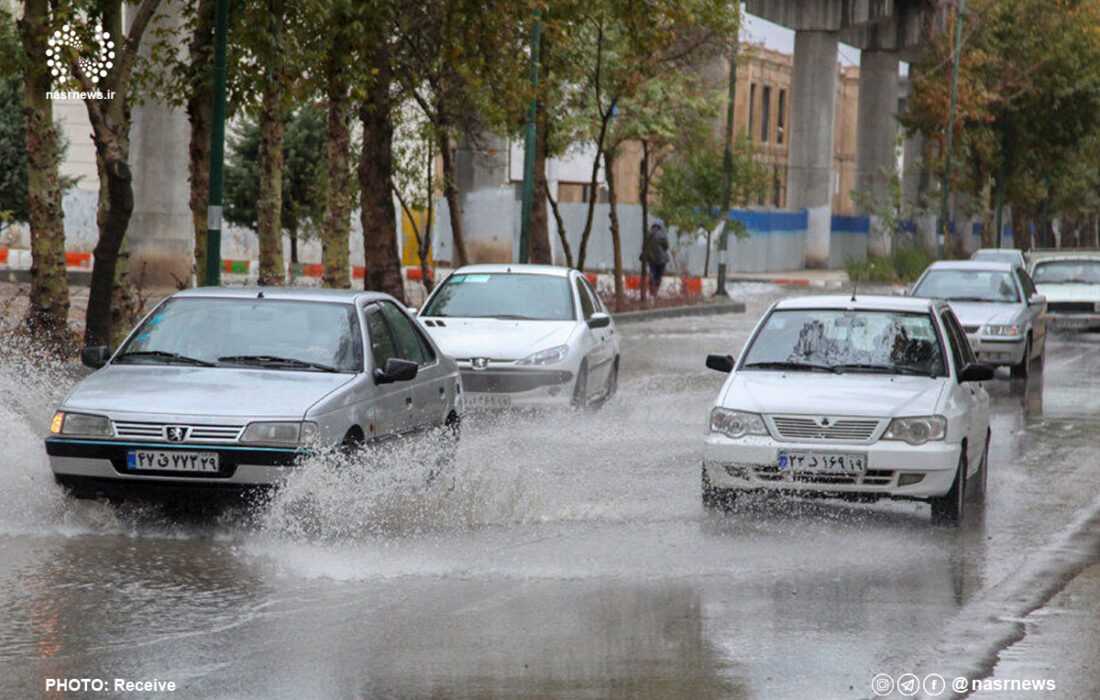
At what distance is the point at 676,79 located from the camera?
3450 centimetres

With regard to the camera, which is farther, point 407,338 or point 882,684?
point 407,338

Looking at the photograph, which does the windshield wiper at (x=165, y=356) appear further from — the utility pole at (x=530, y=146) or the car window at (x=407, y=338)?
the utility pole at (x=530, y=146)

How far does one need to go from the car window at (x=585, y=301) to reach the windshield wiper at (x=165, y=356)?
7.06 metres

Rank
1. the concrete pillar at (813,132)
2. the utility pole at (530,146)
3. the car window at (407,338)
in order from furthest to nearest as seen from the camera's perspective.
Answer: the concrete pillar at (813,132), the utility pole at (530,146), the car window at (407,338)

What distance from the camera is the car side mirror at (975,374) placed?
1084cm

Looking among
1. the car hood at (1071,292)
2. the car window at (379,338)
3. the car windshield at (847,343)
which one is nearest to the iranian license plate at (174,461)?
the car window at (379,338)

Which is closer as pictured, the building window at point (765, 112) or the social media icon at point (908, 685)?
the social media icon at point (908, 685)

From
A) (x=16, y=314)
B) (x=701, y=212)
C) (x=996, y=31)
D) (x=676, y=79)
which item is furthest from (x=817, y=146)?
(x=16, y=314)

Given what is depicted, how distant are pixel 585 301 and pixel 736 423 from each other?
7.12 metres

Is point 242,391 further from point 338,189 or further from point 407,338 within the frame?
point 338,189

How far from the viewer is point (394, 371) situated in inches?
403

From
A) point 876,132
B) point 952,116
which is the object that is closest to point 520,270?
point 952,116

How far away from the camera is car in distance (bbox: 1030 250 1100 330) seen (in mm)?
29328

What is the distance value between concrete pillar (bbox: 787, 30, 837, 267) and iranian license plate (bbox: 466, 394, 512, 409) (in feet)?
150
